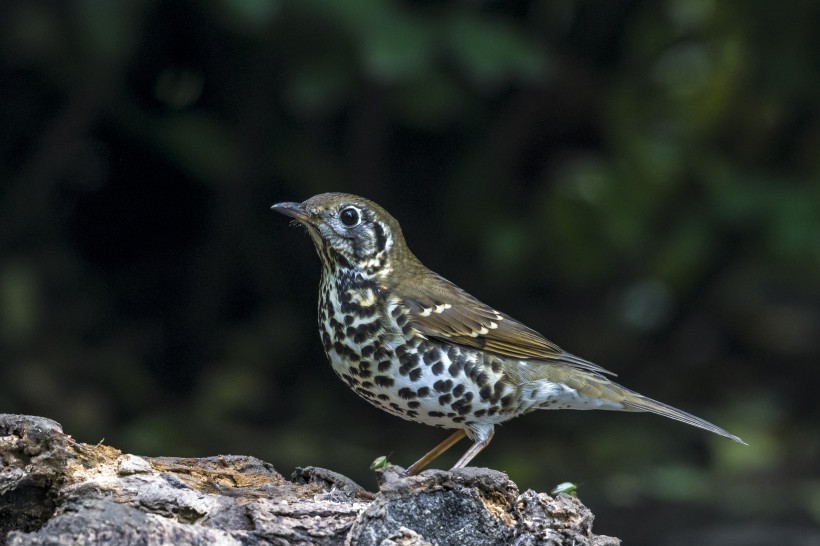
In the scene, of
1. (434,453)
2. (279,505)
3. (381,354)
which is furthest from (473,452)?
(279,505)

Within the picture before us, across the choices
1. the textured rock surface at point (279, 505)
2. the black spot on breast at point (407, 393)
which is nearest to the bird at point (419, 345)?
the black spot on breast at point (407, 393)

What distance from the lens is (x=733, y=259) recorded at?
23.4 ft

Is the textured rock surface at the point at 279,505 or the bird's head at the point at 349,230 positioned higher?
the bird's head at the point at 349,230

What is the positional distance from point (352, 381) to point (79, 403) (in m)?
3.05

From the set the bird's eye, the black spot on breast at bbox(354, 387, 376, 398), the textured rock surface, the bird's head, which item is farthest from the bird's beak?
the textured rock surface

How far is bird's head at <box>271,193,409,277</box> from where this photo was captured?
3.93 metres

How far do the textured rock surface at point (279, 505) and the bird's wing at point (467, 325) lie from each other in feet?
3.55

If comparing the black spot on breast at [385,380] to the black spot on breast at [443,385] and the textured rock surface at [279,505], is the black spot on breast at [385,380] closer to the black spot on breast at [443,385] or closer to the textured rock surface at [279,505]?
the black spot on breast at [443,385]

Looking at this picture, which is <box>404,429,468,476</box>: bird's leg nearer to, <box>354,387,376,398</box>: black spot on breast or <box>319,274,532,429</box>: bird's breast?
<box>319,274,532,429</box>: bird's breast

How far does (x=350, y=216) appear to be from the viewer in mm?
3982

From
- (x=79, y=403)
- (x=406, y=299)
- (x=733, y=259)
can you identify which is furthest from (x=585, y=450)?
(x=406, y=299)

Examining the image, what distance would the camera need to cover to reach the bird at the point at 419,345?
3.78 metres

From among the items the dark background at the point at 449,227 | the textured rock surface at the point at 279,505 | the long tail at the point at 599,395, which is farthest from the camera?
the dark background at the point at 449,227

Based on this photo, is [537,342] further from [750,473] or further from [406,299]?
[750,473]
